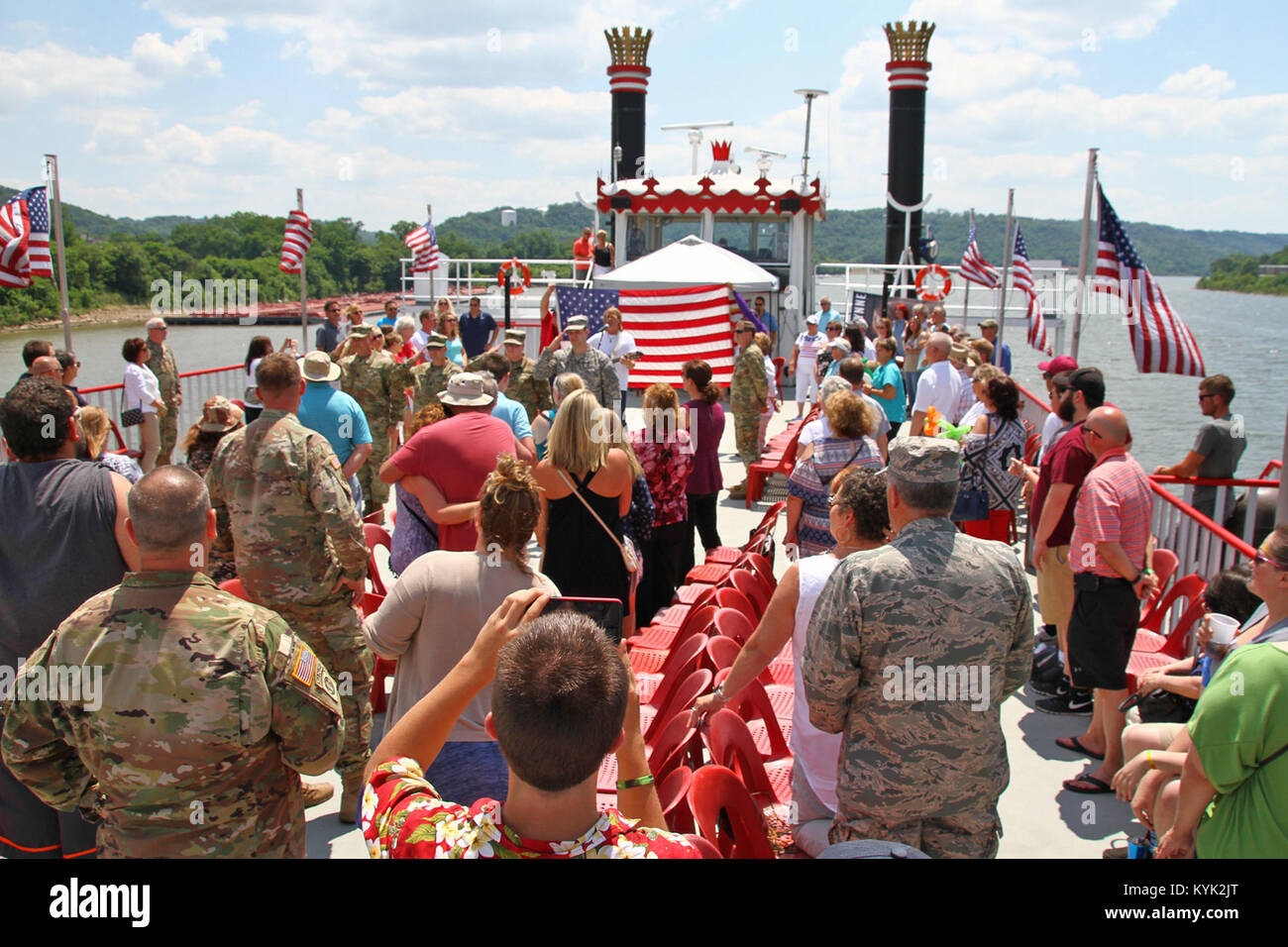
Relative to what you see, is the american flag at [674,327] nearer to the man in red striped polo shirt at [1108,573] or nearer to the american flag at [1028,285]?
the american flag at [1028,285]

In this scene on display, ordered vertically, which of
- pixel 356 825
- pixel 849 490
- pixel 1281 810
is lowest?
pixel 356 825

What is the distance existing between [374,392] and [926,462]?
22.1 ft

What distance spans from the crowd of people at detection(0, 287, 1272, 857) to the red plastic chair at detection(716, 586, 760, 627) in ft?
1.51

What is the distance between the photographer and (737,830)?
8.77ft

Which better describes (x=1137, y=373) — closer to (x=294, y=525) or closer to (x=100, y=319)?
(x=294, y=525)

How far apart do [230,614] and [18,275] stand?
8507 millimetres

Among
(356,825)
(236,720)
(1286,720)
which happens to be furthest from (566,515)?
(1286,720)

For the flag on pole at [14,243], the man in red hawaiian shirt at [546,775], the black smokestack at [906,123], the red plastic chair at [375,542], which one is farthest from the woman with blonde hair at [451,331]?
the black smokestack at [906,123]

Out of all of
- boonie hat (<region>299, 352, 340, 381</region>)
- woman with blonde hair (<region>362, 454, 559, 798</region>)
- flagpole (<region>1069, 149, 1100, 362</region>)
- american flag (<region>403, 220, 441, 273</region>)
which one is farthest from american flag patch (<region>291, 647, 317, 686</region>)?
american flag (<region>403, 220, 441, 273</region>)

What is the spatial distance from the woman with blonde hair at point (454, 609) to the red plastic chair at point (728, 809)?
0.53m

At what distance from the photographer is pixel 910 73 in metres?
26.3

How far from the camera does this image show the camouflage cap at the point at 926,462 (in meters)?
2.52

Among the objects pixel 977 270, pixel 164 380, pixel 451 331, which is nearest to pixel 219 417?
pixel 164 380
